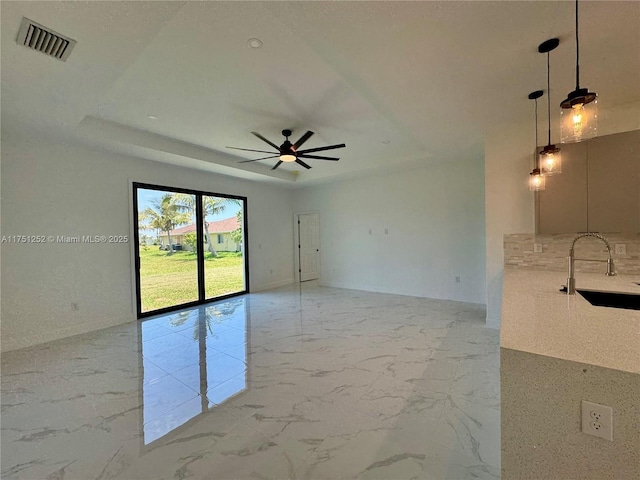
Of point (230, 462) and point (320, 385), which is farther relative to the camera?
point (320, 385)

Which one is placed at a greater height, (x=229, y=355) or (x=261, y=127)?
(x=261, y=127)

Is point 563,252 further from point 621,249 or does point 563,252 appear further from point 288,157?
point 288,157

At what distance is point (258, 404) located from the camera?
214 centimetres

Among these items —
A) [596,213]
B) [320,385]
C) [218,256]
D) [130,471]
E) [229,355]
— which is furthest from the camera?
[218,256]

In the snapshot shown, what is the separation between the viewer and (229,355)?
10.0ft

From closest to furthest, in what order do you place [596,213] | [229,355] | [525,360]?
[525,360] < [596,213] < [229,355]

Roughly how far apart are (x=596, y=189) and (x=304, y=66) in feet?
9.73

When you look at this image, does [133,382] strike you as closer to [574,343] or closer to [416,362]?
[416,362]

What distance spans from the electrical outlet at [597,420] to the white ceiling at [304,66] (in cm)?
204

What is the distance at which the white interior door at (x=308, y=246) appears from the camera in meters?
7.43

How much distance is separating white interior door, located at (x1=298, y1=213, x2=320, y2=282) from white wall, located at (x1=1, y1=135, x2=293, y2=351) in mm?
3481

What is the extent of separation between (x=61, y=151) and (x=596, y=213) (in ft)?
21.0

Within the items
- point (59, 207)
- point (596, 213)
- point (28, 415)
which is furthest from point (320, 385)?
point (59, 207)

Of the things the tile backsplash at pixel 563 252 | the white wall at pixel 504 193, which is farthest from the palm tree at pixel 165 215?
the tile backsplash at pixel 563 252
